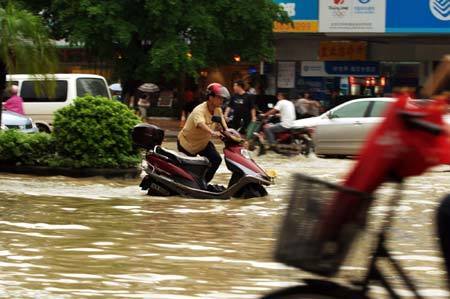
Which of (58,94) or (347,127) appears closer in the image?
(347,127)

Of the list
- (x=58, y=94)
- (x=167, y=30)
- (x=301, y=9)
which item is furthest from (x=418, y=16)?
(x=58, y=94)

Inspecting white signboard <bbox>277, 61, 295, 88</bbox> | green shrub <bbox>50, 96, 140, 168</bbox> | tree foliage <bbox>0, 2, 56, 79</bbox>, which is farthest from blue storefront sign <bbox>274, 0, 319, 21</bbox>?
tree foliage <bbox>0, 2, 56, 79</bbox>

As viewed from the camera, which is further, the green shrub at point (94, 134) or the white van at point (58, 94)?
the white van at point (58, 94)

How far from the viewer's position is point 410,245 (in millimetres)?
9289

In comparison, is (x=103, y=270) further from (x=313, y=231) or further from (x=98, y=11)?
(x=98, y=11)

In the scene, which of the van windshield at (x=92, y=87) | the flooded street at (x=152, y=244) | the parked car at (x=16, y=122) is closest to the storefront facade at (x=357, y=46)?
the van windshield at (x=92, y=87)

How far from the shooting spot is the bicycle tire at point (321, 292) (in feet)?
13.9

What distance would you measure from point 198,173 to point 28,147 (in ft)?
12.0

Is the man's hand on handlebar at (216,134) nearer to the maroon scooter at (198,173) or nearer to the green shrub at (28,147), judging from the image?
the maroon scooter at (198,173)

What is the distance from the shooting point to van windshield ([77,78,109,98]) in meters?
24.3

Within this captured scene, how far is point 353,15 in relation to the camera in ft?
102

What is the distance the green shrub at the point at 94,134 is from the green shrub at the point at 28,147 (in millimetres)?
213

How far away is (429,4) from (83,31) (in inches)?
429

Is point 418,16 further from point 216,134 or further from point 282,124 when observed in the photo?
point 216,134
